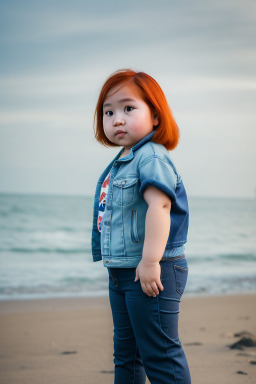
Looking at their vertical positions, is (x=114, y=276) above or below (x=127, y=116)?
below

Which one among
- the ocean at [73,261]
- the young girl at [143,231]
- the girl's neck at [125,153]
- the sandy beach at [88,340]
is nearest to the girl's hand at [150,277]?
the young girl at [143,231]

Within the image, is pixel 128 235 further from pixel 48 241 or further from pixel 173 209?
pixel 48 241

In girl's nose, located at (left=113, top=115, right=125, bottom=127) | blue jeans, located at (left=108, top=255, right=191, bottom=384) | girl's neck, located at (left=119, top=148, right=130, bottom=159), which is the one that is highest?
girl's nose, located at (left=113, top=115, right=125, bottom=127)

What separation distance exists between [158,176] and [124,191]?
0.18 meters

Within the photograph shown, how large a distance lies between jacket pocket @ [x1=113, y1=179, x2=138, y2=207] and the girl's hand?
26cm

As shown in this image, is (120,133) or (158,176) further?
(120,133)

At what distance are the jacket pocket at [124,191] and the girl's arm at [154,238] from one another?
84mm

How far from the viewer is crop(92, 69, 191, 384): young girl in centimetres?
196

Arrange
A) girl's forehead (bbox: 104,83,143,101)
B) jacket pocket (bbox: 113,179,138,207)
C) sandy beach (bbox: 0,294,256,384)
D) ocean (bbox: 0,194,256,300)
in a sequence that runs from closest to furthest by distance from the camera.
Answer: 1. jacket pocket (bbox: 113,179,138,207)
2. girl's forehead (bbox: 104,83,143,101)
3. sandy beach (bbox: 0,294,256,384)
4. ocean (bbox: 0,194,256,300)

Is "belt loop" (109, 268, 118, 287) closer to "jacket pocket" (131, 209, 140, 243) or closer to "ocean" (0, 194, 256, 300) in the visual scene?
"jacket pocket" (131, 209, 140, 243)

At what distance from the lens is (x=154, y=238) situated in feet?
6.28

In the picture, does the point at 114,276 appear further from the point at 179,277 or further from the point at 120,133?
the point at 120,133

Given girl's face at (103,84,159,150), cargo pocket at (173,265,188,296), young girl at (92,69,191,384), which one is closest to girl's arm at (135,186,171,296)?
young girl at (92,69,191,384)

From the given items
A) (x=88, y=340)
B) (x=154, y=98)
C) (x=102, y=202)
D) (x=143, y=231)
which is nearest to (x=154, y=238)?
(x=143, y=231)
